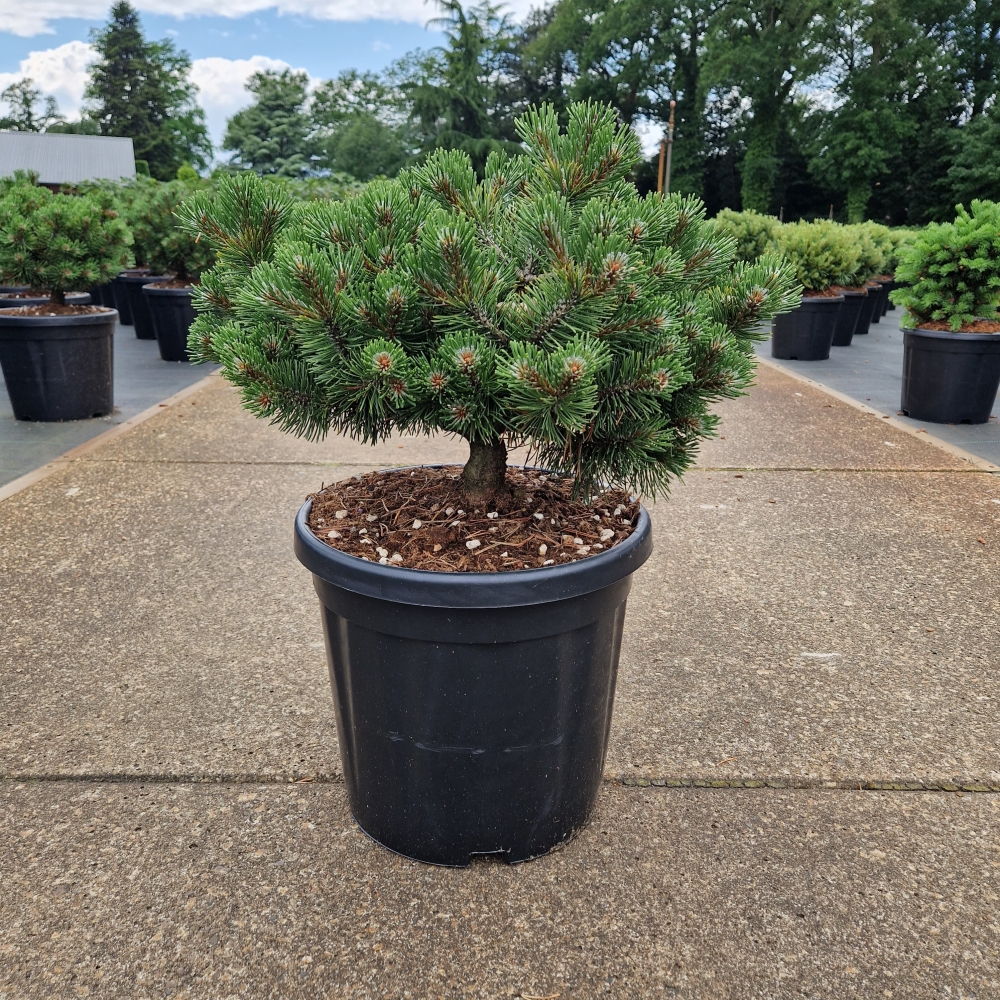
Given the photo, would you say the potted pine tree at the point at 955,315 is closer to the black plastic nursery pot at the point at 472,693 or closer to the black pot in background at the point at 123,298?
the black plastic nursery pot at the point at 472,693

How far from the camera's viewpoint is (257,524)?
14.9 feet

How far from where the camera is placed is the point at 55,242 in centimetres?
627

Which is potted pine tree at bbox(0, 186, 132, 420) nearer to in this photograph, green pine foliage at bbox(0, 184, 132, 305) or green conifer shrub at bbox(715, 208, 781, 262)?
green pine foliage at bbox(0, 184, 132, 305)

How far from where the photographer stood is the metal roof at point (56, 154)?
5167 centimetres

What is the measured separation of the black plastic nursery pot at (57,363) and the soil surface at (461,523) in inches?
185

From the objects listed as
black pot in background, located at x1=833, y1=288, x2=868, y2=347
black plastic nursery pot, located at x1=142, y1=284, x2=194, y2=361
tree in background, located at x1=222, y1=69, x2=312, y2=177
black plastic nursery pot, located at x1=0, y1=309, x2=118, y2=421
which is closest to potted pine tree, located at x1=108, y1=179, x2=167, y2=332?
black plastic nursery pot, located at x1=142, y1=284, x2=194, y2=361

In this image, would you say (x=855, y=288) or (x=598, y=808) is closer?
(x=598, y=808)

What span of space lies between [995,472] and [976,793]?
3.74 meters

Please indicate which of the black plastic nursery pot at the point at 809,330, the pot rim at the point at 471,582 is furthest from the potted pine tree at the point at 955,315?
the pot rim at the point at 471,582

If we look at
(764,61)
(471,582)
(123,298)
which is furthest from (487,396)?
(764,61)

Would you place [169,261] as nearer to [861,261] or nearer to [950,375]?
[950,375]

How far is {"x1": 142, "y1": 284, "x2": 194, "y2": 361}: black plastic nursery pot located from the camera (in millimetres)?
9125

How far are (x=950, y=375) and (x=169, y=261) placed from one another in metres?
7.86

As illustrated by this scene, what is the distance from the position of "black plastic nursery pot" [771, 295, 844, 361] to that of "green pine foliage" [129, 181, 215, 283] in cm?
655
